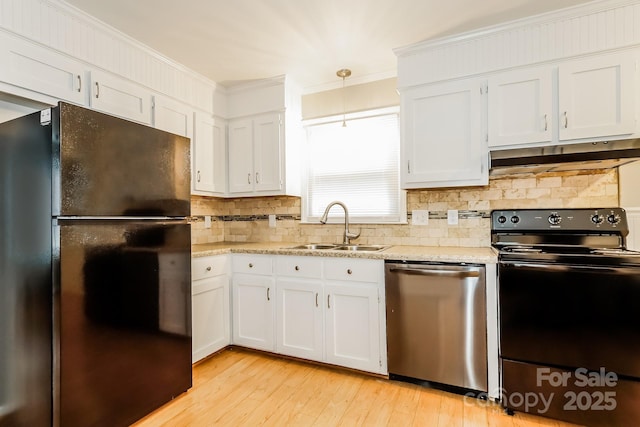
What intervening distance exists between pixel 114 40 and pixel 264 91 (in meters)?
1.19

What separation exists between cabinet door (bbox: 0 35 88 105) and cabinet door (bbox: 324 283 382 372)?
80.0 inches

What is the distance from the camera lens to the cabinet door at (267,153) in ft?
9.68

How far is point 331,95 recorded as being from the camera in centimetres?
306

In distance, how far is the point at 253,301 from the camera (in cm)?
266

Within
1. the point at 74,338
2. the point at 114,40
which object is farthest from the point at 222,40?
the point at 74,338

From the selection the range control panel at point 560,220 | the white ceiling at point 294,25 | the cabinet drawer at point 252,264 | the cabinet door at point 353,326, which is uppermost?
the white ceiling at point 294,25

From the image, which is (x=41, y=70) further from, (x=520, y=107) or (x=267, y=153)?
(x=520, y=107)

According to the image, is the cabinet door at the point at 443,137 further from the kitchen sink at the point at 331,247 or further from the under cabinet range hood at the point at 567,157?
the kitchen sink at the point at 331,247

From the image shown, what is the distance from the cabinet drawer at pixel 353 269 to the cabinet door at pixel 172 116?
161 cm

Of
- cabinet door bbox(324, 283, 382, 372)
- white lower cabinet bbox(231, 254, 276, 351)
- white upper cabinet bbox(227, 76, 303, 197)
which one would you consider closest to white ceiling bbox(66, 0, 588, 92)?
white upper cabinet bbox(227, 76, 303, 197)

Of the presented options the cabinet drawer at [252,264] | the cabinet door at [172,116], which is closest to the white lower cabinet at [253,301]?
the cabinet drawer at [252,264]

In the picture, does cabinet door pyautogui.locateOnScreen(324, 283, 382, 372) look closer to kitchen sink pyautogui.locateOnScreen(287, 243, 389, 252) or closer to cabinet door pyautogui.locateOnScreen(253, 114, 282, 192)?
kitchen sink pyautogui.locateOnScreen(287, 243, 389, 252)

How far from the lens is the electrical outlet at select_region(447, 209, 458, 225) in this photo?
256 centimetres

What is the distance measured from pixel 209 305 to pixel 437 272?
1.70m
